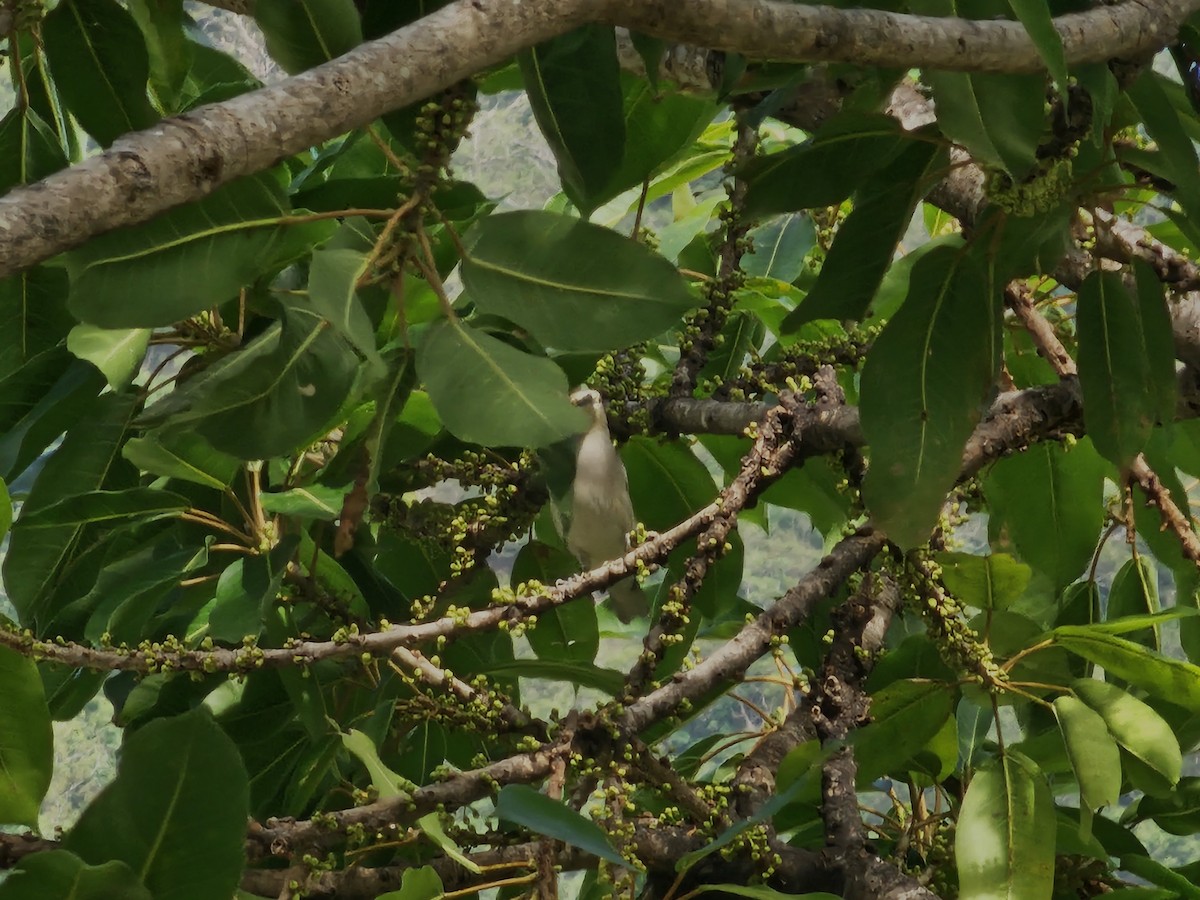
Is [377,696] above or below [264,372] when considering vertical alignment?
below

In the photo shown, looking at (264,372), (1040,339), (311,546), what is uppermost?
(264,372)

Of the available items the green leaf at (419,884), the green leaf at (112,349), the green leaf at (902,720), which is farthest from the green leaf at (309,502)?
the green leaf at (902,720)

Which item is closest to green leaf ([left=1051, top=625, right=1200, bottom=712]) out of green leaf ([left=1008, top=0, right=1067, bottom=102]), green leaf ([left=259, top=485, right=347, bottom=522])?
green leaf ([left=1008, top=0, right=1067, bottom=102])

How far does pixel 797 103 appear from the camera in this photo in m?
1.24

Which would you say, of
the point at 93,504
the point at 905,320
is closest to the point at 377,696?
the point at 93,504

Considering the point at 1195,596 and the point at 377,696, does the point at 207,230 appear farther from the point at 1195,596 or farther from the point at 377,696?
the point at 1195,596

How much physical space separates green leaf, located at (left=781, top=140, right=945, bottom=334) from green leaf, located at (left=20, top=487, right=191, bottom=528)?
549 mm

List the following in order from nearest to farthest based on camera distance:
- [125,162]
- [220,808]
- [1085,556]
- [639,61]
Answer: [125,162] < [220,808] < [639,61] < [1085,556]

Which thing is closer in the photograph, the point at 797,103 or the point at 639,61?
the point at 639,61

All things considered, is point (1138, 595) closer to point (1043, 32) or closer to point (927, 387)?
point (927, 387)

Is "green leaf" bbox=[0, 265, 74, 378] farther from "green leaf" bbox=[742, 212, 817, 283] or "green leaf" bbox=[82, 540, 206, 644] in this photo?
"green leaf" bbox=[742, 212, 817, 283]

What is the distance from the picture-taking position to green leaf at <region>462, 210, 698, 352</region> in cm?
71

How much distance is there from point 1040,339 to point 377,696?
72 cm

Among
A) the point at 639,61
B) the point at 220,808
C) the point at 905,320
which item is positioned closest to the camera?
the point at 220,808
